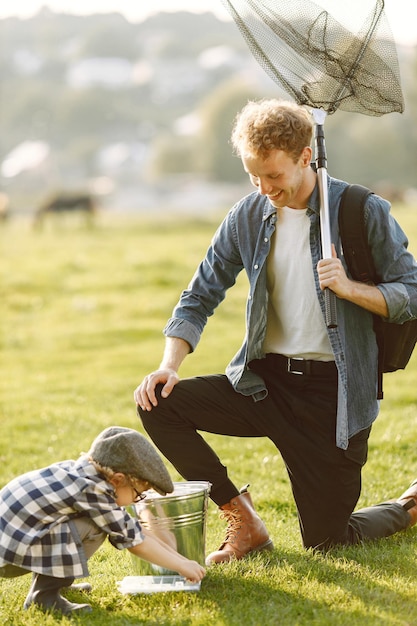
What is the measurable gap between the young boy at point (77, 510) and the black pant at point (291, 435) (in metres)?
0.78

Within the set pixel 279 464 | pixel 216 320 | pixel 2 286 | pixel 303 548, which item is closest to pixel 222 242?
pixel 303 548

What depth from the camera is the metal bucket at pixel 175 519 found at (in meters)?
4.42

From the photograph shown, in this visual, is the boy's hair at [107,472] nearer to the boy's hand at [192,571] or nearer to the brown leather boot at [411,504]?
the boy's hand at [192,571]

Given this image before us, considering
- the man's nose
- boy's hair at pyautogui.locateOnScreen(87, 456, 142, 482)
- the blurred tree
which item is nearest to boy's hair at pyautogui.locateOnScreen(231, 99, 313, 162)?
the man's nose

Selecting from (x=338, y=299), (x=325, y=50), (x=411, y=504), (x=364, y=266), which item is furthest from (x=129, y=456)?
(x=325, y=50)

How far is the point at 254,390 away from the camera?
4.99 metres

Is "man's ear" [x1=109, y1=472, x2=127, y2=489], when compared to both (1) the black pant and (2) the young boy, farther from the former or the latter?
(1) the black pant

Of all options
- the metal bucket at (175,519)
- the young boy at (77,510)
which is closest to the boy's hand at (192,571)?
the young boy at (77,510)

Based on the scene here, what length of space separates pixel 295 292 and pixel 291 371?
0.39 metres

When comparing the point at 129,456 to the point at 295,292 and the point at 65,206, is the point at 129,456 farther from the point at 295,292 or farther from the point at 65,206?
the point at 65,206

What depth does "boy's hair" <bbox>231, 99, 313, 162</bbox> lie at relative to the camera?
15.0 feet

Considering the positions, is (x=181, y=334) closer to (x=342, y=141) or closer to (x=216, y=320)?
(x=216, y=320)

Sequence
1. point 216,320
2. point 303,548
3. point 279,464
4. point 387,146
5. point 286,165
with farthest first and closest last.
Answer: point 387,146, point 216,320, point 279,464, point 303,548, point 286,165

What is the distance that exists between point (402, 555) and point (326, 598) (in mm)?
795
